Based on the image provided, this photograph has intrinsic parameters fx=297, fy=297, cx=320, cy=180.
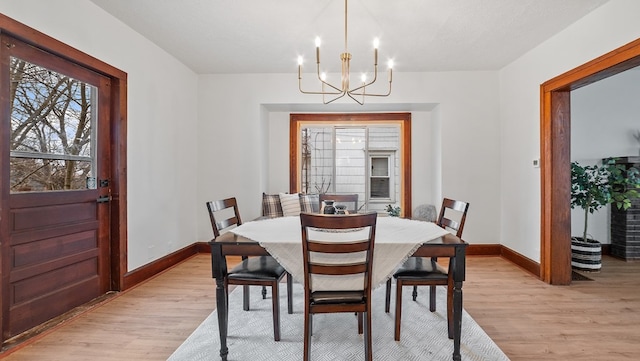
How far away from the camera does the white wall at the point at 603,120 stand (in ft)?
13.6

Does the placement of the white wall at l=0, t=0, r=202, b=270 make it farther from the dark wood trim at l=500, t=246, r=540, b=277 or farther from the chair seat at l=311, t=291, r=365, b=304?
the dark wood trim at l=500, t=246, r=540, b=277

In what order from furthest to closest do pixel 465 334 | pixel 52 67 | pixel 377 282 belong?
pixel 52 67 → pixel 465 334 → pixel 377 282

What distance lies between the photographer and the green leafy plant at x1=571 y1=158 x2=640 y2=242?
135 inches

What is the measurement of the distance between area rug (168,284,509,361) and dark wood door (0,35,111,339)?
4.01 feet

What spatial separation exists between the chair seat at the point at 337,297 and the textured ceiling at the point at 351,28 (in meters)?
2.27

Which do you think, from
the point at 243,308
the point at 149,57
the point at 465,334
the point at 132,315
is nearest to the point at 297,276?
the point at 243,308

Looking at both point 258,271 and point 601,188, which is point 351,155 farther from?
point 258,271

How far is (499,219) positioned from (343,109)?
2.74 meters

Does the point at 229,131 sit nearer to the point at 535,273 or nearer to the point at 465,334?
the point at 465,334

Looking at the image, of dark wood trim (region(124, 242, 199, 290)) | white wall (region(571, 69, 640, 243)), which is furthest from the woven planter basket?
dark wood trim (region(124, 242, 199, 290))

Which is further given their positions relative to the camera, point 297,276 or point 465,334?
point 465,334

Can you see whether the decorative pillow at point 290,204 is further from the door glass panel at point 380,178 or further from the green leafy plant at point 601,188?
the green leafy plant at point 601,188

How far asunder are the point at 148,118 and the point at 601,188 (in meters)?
5.23

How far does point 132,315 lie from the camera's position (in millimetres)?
2457
